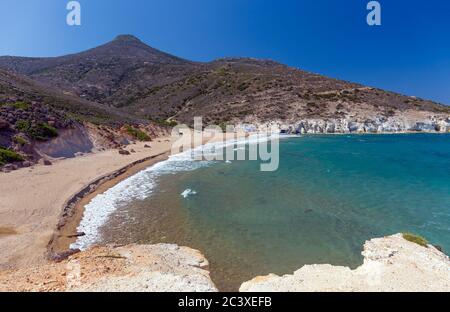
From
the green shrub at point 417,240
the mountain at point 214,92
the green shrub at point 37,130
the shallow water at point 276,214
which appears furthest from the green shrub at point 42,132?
the mountain at point 214,92

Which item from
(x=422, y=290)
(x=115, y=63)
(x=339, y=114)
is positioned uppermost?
(x=115, y=63)

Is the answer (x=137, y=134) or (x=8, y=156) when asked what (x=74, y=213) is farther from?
(x=137, y=134)

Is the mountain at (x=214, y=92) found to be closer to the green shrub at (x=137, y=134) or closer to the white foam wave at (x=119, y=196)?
the green shrub at (x=137, y=134)

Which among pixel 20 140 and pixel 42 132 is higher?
pixel 42 132

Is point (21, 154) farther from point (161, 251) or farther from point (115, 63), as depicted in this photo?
point (115, 63)

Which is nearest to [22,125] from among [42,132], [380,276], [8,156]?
[42,132]

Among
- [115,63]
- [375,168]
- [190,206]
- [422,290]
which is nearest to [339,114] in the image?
[375,168]
